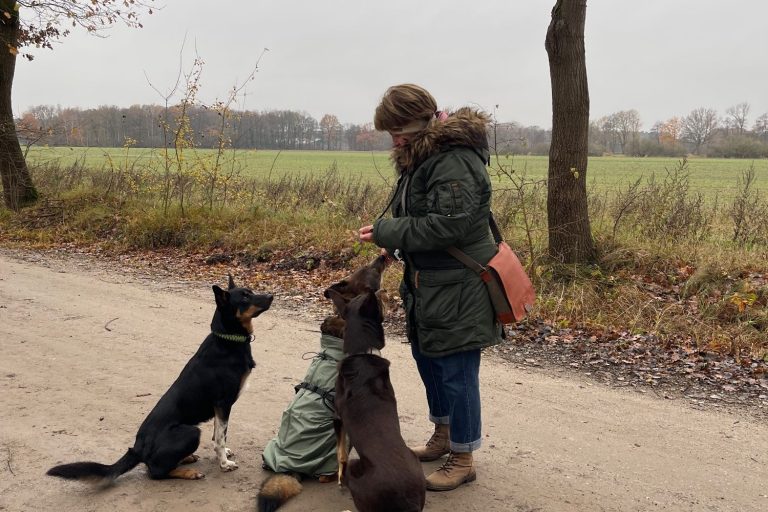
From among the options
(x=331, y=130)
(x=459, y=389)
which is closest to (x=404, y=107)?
(x=459, y=389)

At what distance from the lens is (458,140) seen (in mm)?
3736

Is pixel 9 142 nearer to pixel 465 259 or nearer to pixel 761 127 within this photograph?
pixel 465 259

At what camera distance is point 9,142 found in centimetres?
1623

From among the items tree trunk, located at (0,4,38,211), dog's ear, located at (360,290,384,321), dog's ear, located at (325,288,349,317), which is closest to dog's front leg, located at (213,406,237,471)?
dog's ear, located at (325,288,349,317)

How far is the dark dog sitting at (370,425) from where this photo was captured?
11.1ft

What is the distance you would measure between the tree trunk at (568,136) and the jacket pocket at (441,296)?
19.1ft

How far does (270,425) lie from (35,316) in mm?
4824

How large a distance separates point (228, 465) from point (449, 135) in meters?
Answer: 2.82

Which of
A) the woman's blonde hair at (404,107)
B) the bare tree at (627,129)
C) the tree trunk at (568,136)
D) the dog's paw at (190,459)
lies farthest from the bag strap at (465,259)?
the bare tree at (627,129)

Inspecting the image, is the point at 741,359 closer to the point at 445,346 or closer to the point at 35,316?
the point at 445,346

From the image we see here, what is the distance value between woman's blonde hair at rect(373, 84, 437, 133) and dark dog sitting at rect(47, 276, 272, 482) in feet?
5.66

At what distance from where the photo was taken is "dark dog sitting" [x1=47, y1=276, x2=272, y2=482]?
4184 mm

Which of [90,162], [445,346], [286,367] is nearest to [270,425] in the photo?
[286,367]

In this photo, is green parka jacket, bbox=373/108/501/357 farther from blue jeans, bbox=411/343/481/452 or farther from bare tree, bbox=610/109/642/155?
bare tree, bbox=610/109/642/155
